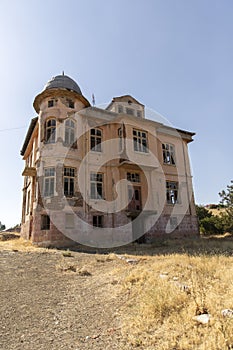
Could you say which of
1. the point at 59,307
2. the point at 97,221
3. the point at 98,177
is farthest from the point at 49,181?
the point at 59,307

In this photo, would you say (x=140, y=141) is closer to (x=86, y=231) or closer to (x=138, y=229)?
(x=138, y=229)

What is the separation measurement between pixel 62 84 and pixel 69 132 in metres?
4.63

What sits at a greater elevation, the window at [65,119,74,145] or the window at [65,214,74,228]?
the window at [65,119,74,145]

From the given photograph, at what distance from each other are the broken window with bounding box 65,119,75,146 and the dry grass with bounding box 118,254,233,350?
14015 millimetres

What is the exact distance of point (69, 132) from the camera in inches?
784

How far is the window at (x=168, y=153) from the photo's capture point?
82.7 ft

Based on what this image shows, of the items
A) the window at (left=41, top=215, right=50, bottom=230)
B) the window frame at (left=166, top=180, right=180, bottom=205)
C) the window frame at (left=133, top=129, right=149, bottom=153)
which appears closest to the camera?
the window at (left=41, top=215, right=50, bottom=230)

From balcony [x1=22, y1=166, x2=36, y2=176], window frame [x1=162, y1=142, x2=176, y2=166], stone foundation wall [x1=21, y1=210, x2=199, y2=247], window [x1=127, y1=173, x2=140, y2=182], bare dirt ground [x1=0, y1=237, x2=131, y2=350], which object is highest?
window frame [x1=162, y1=142, x2=176, y2=166]

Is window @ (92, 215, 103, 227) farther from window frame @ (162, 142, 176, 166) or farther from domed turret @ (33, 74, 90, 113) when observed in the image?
domed turret @ (33, 74, 90, 113)

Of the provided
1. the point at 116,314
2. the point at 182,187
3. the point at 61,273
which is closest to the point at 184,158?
the point at 182,187

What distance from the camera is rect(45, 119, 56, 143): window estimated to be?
1923cm

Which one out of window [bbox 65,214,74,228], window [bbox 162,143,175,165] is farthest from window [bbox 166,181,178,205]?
window [bbox 65,214,74,228]

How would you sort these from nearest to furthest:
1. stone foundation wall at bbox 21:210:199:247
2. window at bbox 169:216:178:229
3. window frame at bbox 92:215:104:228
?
stone foundation wall at bbox 21:210:199:247, window frame at bbox 92:215:104:228, window at bbox 169:216:178:229

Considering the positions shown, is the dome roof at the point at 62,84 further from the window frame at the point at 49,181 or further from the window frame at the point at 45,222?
the window frame at the point at 45,222
